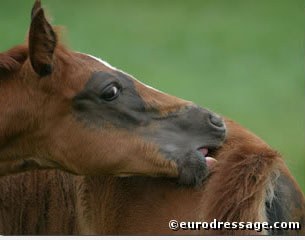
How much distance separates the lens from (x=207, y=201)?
15.7 feet

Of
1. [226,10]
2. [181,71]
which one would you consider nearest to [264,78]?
[181,71]

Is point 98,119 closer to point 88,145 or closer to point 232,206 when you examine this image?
point 88,145

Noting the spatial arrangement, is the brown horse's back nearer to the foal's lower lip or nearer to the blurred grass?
the foal's lower lip

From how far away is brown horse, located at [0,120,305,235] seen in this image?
15.5 ft

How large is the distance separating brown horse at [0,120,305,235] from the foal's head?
17cm

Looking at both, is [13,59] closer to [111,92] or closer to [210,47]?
[111,92]

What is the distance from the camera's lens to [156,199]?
16.3 feet

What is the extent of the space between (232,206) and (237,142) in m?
0.42

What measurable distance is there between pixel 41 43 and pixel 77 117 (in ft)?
1.42

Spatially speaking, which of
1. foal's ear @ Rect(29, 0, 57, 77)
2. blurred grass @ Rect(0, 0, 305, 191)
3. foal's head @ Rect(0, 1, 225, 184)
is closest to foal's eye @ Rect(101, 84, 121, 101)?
foal's head @ Rect(0, 1, 225, 184)

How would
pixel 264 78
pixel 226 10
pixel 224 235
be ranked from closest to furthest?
pixel 224 235, pixel 264 78, pixel 226 10

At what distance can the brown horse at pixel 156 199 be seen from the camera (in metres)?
4.72

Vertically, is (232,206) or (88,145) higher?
(88,145)

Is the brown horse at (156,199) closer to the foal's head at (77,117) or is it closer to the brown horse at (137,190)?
the brown horse at (137,190)
